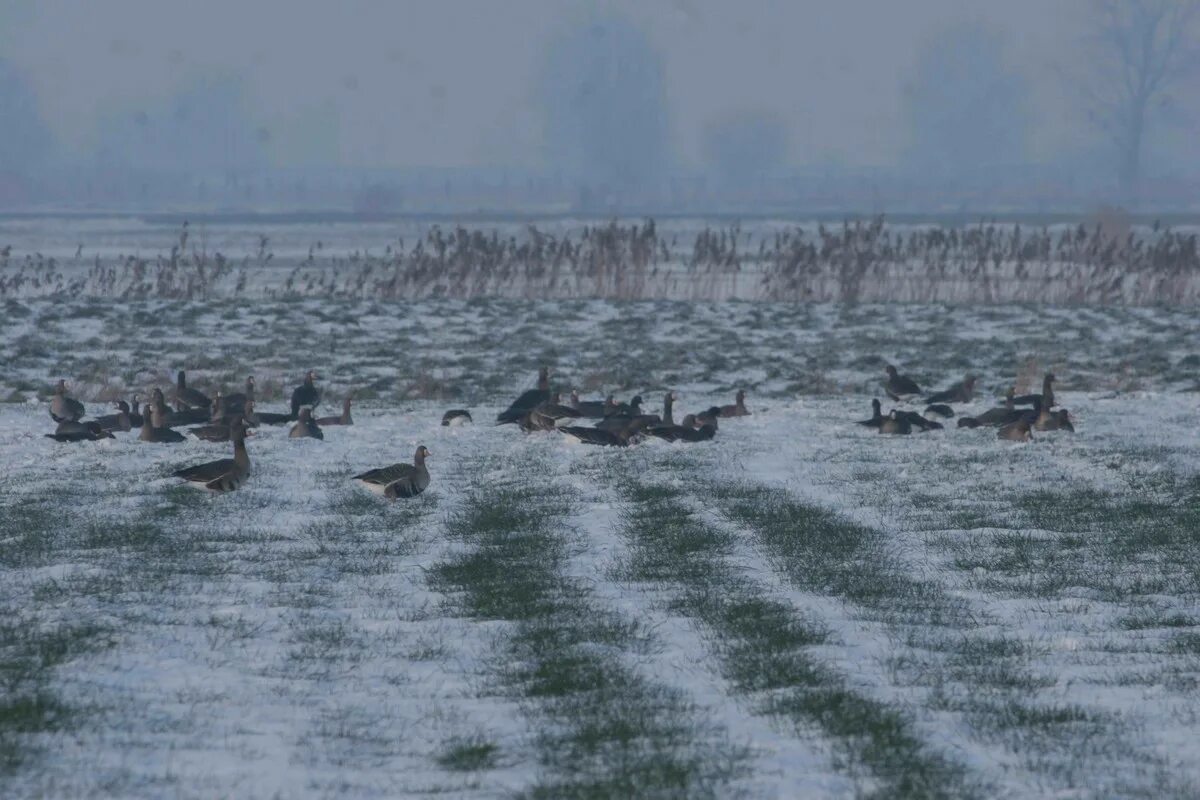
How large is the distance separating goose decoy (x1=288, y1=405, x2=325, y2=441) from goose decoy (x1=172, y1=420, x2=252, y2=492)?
363cm

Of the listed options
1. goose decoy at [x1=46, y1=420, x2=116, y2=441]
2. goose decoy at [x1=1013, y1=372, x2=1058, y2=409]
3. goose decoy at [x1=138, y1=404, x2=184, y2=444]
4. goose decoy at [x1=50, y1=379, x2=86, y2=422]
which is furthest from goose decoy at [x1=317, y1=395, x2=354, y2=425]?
goose decoy at [x1=1013, y1=372, x2=1058, y2=409]

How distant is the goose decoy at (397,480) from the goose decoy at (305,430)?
165 inches

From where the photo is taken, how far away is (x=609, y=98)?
154 m

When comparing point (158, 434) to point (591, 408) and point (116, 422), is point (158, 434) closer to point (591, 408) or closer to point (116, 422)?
point (116, 422)

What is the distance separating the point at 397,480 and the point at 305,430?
476cm

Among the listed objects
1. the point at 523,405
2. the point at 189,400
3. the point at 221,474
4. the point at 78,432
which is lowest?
the point at 189,400

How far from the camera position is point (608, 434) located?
17.1 m

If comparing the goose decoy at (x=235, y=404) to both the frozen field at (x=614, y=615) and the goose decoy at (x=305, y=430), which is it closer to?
the frozen field at (x=614, y=615)

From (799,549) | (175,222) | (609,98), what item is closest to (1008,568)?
(799,549)

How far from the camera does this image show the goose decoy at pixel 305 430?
17.9m

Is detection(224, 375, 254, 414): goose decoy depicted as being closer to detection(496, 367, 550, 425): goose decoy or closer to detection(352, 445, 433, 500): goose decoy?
detection(496, 367, 550, 425): goose decoy

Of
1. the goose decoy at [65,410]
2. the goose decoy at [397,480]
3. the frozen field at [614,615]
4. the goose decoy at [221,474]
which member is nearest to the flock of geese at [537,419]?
the goose decoy at [65,410]

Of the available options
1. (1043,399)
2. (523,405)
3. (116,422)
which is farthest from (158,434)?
(1043,399)

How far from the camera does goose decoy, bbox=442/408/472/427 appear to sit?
19.1 m
